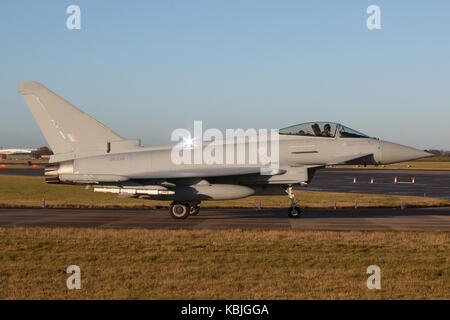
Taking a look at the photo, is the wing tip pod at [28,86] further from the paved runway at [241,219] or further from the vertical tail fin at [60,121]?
the paved runway at [241,219]

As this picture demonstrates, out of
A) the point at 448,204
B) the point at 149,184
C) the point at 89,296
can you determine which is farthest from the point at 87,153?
the point at 448,204

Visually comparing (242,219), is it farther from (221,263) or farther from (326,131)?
(221,263)

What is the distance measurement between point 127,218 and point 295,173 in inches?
291

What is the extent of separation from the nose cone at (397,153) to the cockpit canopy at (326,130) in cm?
98

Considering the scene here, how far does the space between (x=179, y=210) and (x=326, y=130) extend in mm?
7077

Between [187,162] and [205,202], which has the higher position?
[187,162]

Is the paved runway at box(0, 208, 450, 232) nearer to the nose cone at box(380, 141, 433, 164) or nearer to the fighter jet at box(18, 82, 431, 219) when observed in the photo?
the fighter jet at box(18, 82, 431, 219)

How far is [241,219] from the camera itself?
2030 centimetres

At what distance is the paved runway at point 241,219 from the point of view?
18.0 meters

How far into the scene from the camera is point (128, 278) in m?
9.62

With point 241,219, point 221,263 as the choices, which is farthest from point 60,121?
point 221,263

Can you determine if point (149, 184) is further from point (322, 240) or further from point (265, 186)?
point (322, 240)

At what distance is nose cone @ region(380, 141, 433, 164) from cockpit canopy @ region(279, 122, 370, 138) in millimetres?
981

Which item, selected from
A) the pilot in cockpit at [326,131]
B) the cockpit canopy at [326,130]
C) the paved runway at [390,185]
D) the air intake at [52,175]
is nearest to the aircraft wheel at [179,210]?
the air intake at [52,175]
